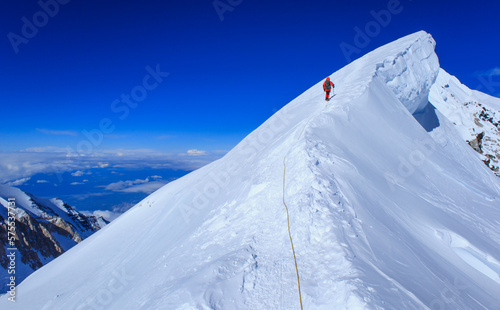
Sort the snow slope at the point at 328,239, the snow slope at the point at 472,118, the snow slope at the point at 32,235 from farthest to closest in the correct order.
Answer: the snow slope at the point at 32,235
the snow slope at the point at 472,118
the snow slope at the point at 328,239

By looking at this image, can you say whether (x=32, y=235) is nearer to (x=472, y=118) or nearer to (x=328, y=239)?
(x=328, y=239)

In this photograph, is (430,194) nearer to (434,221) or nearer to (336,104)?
(434,221)

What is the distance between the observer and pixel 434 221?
8.09 meters

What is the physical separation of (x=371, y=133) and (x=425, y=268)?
792 centimetres

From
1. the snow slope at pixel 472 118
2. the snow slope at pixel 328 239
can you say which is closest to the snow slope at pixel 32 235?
the snow slope at pixel 328 239

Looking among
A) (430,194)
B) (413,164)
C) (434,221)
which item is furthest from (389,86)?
(434,221)

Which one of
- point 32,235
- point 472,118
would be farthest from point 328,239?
point 32,235

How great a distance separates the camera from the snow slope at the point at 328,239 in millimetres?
4355


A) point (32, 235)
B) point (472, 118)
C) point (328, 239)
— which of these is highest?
point (472, 118)

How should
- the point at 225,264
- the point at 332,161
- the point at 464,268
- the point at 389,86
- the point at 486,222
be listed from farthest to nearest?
the point at 389,86 < the point at 486,222 < the point at 332,161 < the point at 464,268 < the point at 225,264

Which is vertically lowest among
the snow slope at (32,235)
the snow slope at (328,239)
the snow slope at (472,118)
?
the snow slope at (32,235)

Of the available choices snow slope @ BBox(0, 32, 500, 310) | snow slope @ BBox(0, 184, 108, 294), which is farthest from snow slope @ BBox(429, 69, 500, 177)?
snow slope @ BBox(0, 184, 108, 294)

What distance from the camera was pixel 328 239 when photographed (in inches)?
197

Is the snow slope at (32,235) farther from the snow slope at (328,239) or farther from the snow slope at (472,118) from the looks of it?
the snow slope at (472,118)
